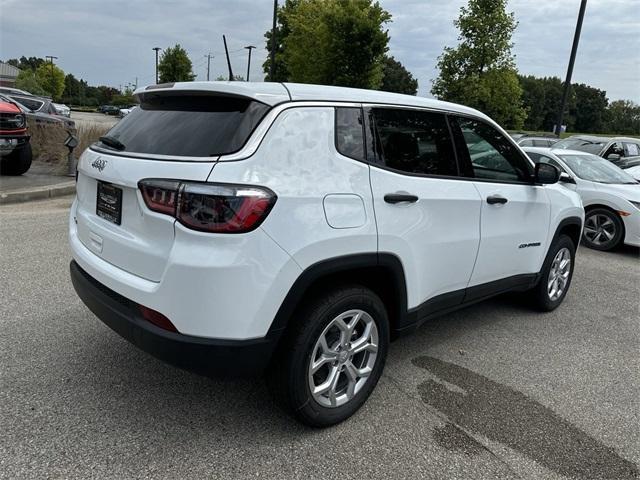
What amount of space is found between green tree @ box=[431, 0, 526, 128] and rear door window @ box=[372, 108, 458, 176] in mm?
16861

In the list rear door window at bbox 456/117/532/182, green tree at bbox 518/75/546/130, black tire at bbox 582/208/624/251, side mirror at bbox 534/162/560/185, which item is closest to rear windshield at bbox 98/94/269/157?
rear door window at bbox 456/117/532/182

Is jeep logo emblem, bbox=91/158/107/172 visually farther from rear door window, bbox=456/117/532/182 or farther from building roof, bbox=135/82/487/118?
rear door window, bbox=456/117/532/182

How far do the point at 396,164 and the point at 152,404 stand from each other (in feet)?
6.34

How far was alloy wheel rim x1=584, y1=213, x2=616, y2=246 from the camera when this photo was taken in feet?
26.0

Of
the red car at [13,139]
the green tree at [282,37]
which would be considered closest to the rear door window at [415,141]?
the red car at [13,139]

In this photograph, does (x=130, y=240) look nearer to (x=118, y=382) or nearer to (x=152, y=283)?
(x=152, y=283)

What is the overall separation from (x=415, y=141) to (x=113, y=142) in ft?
5.83

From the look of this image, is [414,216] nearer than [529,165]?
Yes

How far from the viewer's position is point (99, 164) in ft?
9.11

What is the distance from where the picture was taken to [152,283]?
2357 millimetres

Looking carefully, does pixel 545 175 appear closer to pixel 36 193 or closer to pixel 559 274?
pixel 559 274

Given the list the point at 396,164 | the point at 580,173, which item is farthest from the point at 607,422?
the point at 580,173

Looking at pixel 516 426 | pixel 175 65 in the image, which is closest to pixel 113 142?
pixel 516 426

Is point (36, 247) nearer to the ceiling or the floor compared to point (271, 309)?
nearer to the floor
